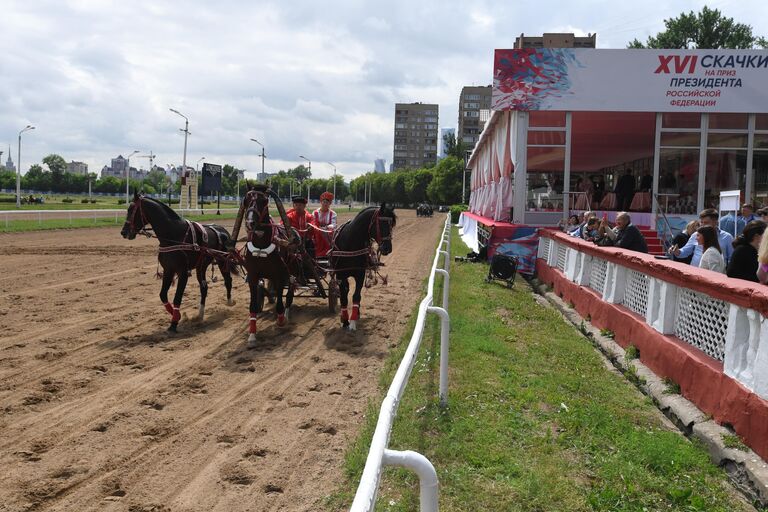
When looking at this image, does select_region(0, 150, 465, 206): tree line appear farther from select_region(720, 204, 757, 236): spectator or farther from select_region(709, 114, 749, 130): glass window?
select_region(720, 204, 757, 236): spectator

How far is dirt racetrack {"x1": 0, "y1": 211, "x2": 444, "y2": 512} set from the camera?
392cm

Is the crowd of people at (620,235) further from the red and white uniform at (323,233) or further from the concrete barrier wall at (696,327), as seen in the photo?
the red and white uniform at (323,233)

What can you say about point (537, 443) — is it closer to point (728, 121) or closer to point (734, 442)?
point (734, 442)

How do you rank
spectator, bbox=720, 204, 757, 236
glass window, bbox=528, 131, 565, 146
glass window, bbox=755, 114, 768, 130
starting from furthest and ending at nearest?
glass window, bbox=528, 131, 565, 146
glass window, bbox=755, 114, 768, 130
spectator, bbox=720, 204, 757, 236

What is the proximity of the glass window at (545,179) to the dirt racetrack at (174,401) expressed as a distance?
929 cm

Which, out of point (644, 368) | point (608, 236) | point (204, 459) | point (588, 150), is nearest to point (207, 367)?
point (204, 459)

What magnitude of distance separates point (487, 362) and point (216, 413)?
2.91 metres

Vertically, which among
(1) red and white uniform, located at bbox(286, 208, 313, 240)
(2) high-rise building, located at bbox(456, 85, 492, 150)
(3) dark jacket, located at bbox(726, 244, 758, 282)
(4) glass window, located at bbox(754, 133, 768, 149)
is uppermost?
(2) high-rise building, located at bbox(456, 85, 492, 150)

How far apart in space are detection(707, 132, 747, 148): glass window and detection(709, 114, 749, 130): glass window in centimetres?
27

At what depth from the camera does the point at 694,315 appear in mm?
5594

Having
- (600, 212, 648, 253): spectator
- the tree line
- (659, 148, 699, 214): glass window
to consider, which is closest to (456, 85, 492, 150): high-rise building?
the tree line

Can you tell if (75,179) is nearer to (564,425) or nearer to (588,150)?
(588,150)

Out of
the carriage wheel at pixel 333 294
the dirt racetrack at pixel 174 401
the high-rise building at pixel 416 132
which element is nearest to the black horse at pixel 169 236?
the dirt racetrack at pixel 174 401

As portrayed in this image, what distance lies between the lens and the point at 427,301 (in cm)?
526
